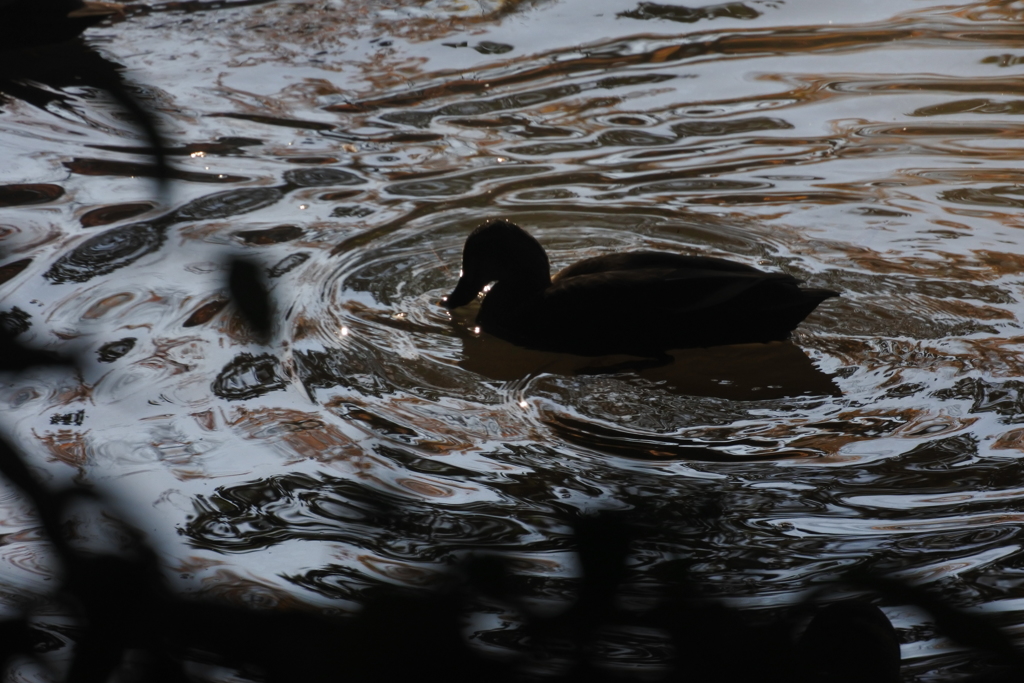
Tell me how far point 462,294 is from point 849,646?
10.3 feet

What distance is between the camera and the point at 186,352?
4234mm

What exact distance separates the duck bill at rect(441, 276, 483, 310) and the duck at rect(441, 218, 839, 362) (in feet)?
1.03

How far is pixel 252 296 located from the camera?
1.65 meters

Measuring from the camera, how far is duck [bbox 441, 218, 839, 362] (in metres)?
4.03

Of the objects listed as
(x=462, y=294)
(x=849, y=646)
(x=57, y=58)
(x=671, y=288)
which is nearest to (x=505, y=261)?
(x=462, y=294)

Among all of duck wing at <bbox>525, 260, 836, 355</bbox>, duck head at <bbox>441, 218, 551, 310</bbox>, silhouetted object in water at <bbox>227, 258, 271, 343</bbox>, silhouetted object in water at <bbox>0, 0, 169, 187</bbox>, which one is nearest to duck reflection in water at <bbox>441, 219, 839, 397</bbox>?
duck wing at <bbox>525, 260, 836, 355</bbox>

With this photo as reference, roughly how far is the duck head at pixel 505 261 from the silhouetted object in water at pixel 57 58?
1815 millimetres

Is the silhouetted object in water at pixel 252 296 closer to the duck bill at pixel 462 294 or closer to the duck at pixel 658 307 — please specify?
the duck at pixel 658 307

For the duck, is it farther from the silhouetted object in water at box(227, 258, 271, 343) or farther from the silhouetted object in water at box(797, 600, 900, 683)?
the silhouetted object in water at box(227, 258, 271, 343)

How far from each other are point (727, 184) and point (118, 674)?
15.5ft

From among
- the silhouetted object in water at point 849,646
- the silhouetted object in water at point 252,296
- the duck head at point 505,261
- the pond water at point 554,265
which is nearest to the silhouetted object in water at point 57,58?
the pond water at point 554,265

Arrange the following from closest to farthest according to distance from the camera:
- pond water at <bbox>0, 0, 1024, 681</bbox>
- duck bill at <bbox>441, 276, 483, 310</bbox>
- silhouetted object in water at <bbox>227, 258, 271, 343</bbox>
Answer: silhouetted object in water at <bbox>227, 258, 271, 343</bbox> < pond water at <bbox>0, 0, 1024, 681</bbox> < duck bill at <bbox>441, 276, 483, 310</bbox>

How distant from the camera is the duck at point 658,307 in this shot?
4027 millimetres

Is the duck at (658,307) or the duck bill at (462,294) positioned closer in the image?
the duck at (658,307)
